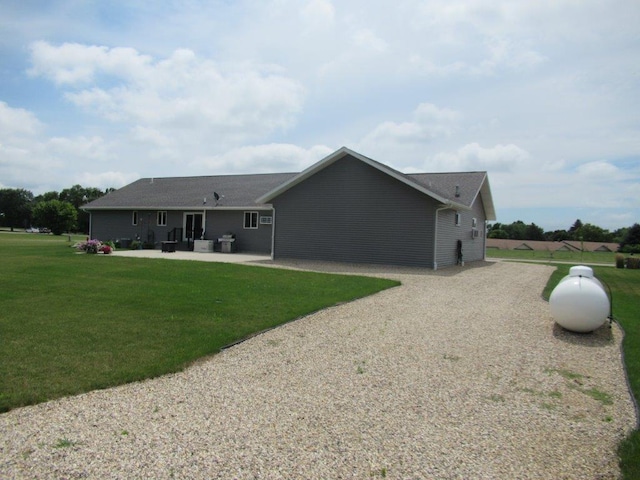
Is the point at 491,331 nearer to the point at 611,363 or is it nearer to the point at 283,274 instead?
the point at 611,363

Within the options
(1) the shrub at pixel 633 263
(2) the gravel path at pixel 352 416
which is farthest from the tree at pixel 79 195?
(2) the gravel path at pixel 352 416

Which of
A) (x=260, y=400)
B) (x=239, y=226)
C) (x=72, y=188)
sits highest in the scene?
(x=72, y=188)

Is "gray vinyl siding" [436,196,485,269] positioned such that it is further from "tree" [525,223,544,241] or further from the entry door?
"tree" [525,223,544,241]

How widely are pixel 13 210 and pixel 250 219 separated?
80.0 meters

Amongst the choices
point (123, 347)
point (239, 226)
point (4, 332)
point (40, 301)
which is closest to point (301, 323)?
point (123, 347)

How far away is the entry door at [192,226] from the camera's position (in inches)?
1024

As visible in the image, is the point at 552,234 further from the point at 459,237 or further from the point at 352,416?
the point at 352,416

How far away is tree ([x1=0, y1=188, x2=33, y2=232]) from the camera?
8519 centimetres

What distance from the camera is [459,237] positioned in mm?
21609

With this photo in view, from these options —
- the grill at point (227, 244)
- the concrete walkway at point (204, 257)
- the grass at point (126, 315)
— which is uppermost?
the grill at point (227, 244)

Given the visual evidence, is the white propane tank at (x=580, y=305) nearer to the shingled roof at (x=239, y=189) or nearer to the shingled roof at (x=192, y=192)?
the shingled roof at (x=239, y=189)

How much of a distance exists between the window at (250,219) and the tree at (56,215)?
46.6 metres

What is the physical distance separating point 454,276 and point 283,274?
580 centimetres

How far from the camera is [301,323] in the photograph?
8039 millimetres
